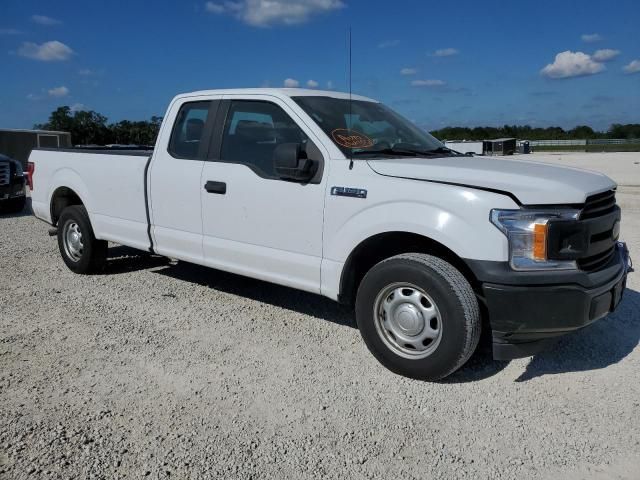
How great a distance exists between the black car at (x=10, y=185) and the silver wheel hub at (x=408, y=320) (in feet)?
33.8

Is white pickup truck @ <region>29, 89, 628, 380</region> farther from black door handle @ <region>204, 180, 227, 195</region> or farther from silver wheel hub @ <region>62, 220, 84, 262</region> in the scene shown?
silver wheel hub @ <region>62, 220, 84, 262</region>

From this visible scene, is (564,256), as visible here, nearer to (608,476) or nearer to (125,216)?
(608,476)

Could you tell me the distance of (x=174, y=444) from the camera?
A: 10.0ft

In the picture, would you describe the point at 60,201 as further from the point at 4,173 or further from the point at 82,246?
the point at 4,173

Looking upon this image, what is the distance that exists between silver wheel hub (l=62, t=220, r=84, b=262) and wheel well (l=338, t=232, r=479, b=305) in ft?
11.8

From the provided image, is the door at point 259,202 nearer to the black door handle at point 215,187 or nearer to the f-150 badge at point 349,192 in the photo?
the black door handle at point 215,187

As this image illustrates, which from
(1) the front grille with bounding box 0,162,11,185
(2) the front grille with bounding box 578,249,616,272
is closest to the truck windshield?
(2) the front grille with bounding box 578,249,616,272

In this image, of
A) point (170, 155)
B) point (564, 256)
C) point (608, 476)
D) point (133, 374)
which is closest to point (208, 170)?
point (170, 155)

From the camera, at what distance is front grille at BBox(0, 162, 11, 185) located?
11.6 meters

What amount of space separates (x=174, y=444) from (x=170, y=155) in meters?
2.94

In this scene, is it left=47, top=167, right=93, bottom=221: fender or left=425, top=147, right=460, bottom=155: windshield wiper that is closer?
left=425, top=147, right=460, bottom=155: windshield wiper

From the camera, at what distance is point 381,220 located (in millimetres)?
3834

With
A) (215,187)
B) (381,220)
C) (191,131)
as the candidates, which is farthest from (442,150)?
(191,131)

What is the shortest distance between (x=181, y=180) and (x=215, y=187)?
46cm
